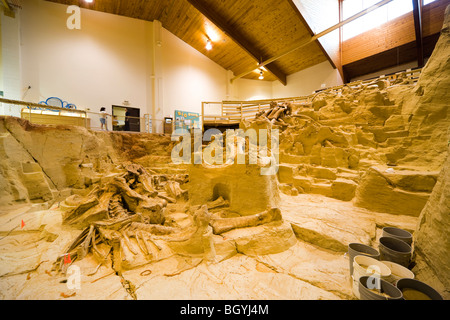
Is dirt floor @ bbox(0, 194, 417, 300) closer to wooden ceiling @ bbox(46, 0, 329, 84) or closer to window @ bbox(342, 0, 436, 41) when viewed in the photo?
wooden ceiling @ bbox(46, 0, 329, 84)

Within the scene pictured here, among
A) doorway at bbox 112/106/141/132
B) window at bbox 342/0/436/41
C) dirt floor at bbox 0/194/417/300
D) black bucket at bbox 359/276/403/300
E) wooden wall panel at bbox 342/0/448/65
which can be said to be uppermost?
window at bbox 342/0/436/41

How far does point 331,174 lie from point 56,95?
14083mm

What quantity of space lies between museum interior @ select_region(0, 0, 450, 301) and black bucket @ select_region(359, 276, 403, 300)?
0.01 m

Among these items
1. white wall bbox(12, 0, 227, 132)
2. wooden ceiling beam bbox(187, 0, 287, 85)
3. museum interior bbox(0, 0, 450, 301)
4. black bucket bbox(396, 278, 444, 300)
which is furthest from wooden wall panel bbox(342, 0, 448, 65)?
black bucket bbox(396, 278, 444, 300)

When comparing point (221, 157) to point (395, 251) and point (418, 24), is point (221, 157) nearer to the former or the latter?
point (395, 251)

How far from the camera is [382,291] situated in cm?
210

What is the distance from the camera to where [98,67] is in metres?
11.3

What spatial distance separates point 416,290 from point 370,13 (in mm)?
14588

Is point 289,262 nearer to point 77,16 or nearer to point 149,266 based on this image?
point 149,266

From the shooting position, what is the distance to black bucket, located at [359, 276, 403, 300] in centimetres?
186

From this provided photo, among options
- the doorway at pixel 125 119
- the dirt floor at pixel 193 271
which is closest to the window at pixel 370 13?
the dirt floor at pixel 193 271

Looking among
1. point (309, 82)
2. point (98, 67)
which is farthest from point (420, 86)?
point (98, 67)

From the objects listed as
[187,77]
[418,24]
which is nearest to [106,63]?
[187,77]

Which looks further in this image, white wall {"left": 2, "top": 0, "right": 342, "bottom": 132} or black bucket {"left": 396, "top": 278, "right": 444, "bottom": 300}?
white wall {"left": 2, "top": 0, "right": 342, "bottom": 132}
